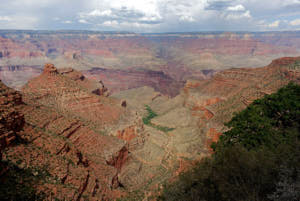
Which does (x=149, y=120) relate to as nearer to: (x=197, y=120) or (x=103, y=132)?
(x=197, y=120)

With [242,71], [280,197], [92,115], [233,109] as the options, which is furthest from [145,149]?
[242,71]

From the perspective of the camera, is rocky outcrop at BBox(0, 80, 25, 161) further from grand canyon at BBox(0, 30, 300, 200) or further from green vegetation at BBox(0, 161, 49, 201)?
green vegetation at BBox(0, 161, 49, 201)

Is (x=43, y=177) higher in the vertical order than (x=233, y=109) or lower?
higher

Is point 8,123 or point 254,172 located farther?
point 8,123

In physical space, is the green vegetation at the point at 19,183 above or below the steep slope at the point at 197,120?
above

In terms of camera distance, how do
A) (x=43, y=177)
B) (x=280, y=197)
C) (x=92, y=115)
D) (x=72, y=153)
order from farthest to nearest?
1. (x=92, y=115)
2. (x=72, y=153)
3. (x=43, y=177)
4. (x=280, y=197)

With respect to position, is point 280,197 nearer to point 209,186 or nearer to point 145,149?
point 209,186

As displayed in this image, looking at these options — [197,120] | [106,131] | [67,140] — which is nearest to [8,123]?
[67,140]

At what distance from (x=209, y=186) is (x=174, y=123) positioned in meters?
50.9

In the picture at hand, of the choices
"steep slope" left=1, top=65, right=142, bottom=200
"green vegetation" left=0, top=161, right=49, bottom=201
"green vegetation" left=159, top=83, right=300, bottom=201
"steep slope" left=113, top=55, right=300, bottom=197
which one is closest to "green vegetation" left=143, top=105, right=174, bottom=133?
"steep slope" left=113, top=55, right=300, bottom=197

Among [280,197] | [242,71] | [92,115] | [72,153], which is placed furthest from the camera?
[242,71]

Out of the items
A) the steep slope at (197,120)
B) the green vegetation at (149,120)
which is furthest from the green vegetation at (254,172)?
the green vegetation at (149,120)

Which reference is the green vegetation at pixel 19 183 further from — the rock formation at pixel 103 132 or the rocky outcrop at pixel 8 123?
the rocky outcrop at pixel 8 123

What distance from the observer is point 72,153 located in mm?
20078
